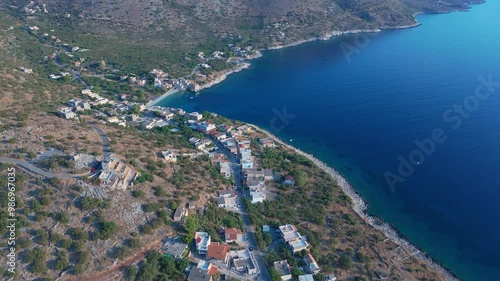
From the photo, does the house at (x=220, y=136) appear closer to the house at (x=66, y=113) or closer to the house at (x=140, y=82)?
the house at (x=66, y=113)

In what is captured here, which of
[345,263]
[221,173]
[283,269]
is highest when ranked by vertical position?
[345,263]

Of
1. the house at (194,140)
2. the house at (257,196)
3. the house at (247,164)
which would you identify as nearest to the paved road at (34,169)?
the house at (257,196)

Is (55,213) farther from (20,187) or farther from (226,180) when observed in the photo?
(226,180)

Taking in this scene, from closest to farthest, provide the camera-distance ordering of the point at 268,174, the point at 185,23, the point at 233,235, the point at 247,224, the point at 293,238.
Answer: the point at 233,235
the point at 293,238
the point at 247,224
the point at 268,174
the point at 185,23

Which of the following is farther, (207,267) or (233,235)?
(233,235)

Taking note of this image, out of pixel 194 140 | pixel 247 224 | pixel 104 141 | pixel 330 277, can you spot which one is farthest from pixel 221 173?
pixel 330 277

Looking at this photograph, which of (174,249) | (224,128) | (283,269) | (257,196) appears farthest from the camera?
(224,128)

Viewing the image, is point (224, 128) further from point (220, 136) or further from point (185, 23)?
point (185, 23)

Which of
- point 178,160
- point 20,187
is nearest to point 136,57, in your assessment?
point 178,160
